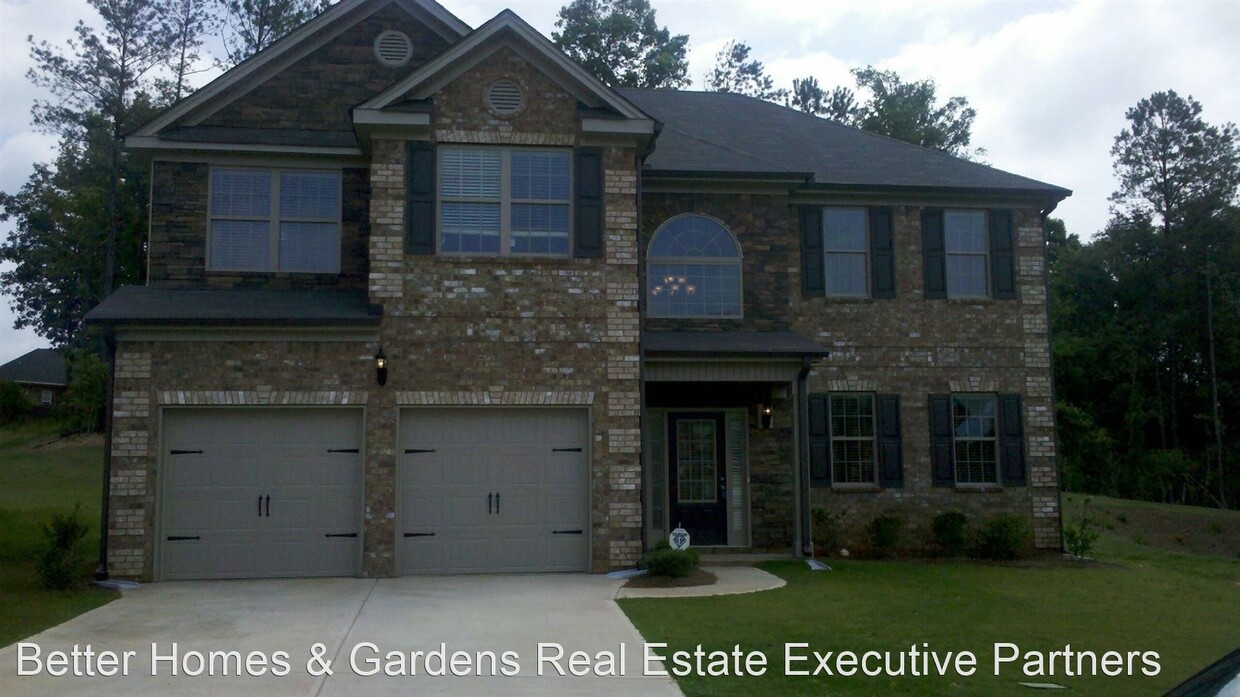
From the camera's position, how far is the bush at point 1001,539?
53.8ft

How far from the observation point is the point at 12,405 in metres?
42.7

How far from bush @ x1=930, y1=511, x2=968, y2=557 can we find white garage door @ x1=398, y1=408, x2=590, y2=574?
6.25m

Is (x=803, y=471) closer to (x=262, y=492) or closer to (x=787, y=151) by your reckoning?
(x=787, y=151)

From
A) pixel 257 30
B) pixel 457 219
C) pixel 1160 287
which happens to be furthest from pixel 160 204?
pixel 1160 287

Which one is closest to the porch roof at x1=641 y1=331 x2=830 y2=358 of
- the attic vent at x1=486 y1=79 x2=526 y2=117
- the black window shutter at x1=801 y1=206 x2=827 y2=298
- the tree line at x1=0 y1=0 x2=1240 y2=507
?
the black window shutter at x1=801 y1=206 x2=827 y2=298

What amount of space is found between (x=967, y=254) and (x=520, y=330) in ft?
27.1

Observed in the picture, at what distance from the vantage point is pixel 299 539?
44.4 feet

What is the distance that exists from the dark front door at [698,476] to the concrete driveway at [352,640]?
389 centimetres

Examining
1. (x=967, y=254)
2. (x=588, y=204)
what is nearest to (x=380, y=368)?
(x=588, y=204)

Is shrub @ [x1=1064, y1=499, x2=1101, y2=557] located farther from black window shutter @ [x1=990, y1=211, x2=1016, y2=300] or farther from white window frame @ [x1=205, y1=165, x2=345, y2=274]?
white window frame @ [x1=205, y1=165, x2=345, y2=274]

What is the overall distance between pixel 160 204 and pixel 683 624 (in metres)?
9.63

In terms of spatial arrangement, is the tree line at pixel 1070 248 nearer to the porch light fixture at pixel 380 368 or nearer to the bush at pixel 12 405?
the bush at pixel 12 405

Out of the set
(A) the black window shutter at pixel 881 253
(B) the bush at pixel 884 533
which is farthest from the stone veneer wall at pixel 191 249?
(B) the bush at pixel 884 533

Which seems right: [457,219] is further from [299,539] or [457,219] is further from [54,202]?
[54,202]
